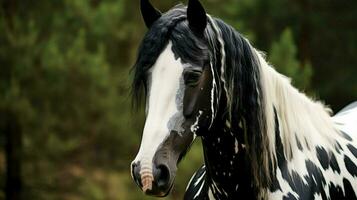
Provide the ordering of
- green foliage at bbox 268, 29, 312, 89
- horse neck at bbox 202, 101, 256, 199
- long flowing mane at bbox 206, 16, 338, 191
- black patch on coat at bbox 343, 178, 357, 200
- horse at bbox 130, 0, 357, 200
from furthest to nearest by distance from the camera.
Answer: green foliage at bbox 268, 29, 312, 89, black patch on coat at bbox 343, 178, 357, 200, horse neck at bbox 202, 101, 256, 199, long flowing mane at bbox 206, 16, 338, 191, horse at bbox 130, 0, 357, 200

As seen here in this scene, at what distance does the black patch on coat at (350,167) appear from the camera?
364 cm

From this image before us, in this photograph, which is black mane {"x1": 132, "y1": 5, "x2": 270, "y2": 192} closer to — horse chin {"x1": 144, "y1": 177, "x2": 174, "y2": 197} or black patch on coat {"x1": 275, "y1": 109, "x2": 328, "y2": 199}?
black patch on coat {"x1": 275, "y1": 109, "x2": 328, "y2": 199}

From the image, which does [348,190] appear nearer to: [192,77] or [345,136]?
[345,136]

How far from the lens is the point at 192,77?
286 centimetres

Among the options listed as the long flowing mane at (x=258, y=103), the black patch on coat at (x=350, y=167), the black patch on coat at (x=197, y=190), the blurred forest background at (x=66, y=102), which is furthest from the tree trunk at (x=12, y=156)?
the long flowing mane at (x=258, y=103)

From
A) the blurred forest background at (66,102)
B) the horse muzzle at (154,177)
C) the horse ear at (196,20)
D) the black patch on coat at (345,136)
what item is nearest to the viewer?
the horse muzzle at (154,177)

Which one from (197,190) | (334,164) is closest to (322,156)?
(334,164)

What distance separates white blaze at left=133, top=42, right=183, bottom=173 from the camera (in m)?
2.72

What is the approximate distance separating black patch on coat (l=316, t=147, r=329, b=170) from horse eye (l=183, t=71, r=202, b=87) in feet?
2.95

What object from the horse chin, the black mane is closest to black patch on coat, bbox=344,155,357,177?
the black mane

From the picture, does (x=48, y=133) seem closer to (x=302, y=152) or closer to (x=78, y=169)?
(x=78, y=169)

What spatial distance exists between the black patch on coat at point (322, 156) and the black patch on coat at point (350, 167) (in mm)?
192

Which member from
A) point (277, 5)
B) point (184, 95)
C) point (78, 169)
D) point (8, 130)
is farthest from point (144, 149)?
point (277, 5)

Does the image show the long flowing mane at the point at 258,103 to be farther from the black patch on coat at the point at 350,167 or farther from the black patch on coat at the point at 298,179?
the black patch on coat at the point at 350,167
